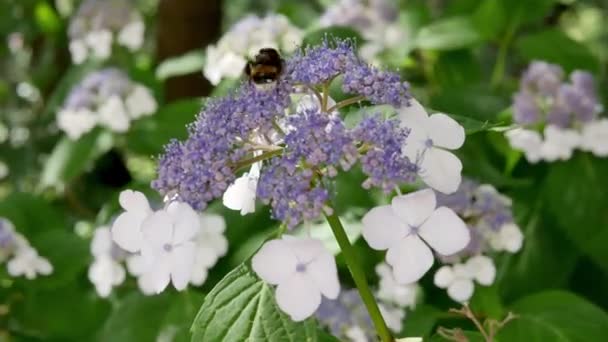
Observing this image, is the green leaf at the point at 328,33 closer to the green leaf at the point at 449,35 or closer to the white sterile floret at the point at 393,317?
the green leaf at the point at 449,35

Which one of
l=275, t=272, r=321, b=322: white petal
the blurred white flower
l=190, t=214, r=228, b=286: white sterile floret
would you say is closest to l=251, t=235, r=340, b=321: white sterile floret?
l=275, t=272, r=321, b=322: white petal

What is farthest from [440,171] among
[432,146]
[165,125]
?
[165,125]

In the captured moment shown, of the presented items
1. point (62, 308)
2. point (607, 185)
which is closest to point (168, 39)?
point (62, 308)

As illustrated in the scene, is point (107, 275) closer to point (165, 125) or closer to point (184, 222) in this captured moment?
point (165, 125)

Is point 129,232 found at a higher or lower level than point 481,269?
higher

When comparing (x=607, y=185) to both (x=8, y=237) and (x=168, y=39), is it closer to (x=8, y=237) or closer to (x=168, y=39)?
(x=8, y=237)

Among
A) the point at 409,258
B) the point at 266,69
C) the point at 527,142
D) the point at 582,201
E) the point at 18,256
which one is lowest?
the point at 582,201
